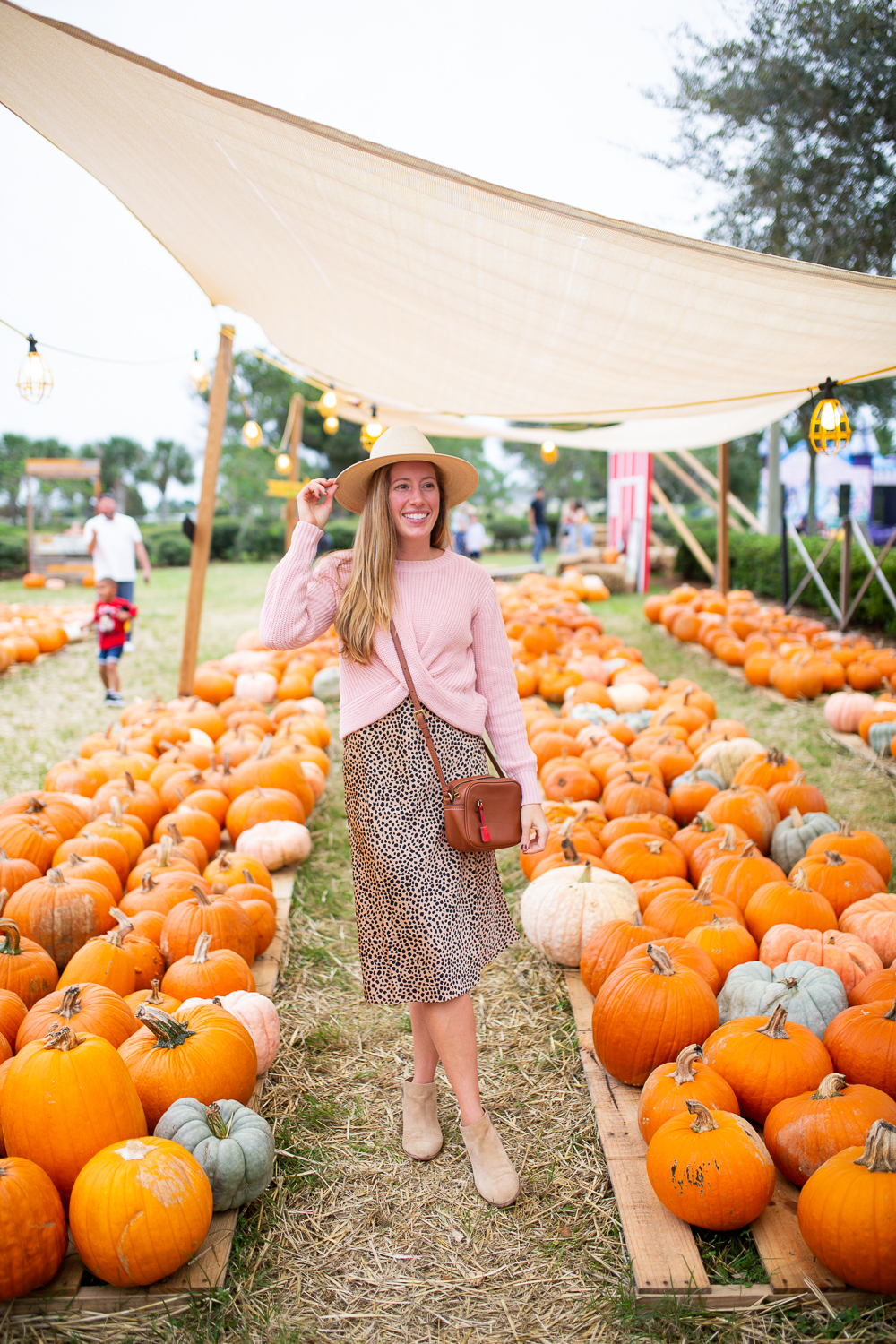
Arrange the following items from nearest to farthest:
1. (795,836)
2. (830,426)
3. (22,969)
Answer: (22,969) < (795,836) < (830,426)

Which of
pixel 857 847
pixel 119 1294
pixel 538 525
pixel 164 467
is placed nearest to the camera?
pixel 119 1294

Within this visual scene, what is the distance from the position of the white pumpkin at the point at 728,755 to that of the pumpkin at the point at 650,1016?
7.23 feet

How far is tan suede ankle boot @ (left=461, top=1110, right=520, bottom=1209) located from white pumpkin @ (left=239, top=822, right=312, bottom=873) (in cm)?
187

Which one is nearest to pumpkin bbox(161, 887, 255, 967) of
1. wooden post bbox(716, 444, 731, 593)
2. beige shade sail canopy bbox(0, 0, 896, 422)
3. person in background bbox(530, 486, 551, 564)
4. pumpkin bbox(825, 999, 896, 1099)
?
pumpkin bbox(825, 999, 896, 1099)

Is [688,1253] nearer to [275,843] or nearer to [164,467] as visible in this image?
[275,843]

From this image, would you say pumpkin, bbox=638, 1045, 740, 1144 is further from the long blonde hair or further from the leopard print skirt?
the long blonde hair

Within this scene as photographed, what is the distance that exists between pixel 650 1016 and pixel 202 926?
1.39 m

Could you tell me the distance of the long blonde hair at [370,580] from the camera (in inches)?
81.2

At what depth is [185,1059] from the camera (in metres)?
2.14

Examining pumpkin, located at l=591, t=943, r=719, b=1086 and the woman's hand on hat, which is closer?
the woman's hand on hat

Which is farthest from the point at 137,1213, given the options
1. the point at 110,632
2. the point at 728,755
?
the point at 110,632

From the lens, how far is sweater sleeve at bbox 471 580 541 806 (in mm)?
2246

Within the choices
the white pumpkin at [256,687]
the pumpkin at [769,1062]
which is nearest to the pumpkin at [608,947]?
the pumpkin at [769,1062]

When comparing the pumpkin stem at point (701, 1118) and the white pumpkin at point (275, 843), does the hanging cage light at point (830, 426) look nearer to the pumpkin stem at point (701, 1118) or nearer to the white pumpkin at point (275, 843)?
the pumpkin stem at point (701, 1118)
